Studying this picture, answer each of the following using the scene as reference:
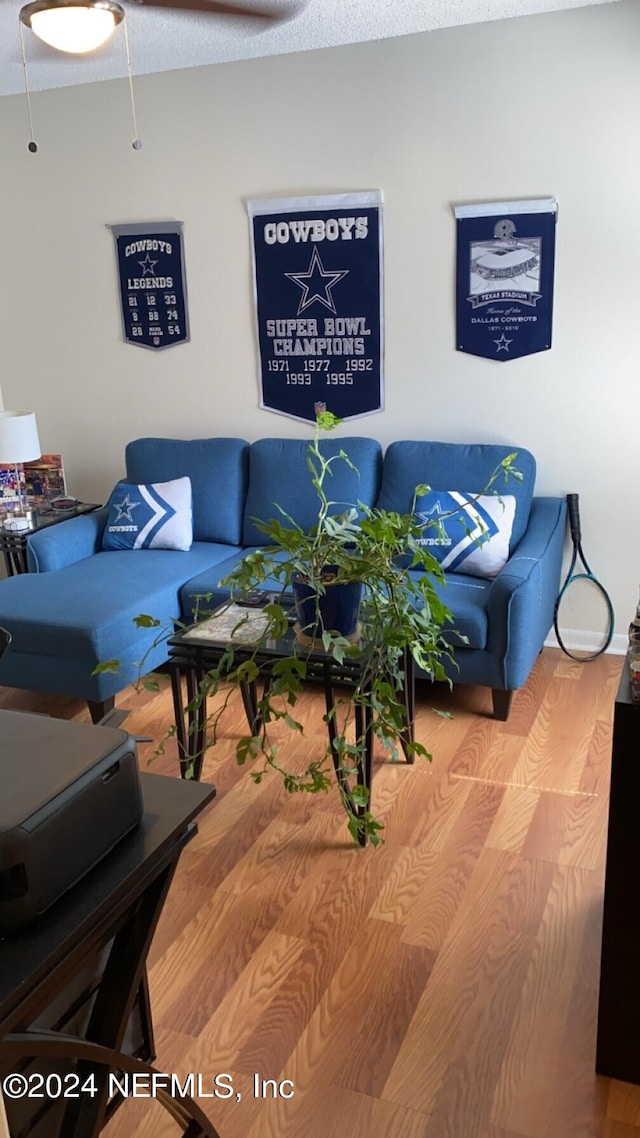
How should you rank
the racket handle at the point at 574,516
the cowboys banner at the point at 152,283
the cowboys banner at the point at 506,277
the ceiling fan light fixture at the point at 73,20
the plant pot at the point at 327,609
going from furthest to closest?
1. the cowboys banner at the point at 152,283
2. the racket handle at the point at 574,516
3. the cowboys banner at the point at 506,277
4. the plant pot at the point at 327,609
5. the ceiling fan light fixture at the point at 73,20

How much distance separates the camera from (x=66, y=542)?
3975mm

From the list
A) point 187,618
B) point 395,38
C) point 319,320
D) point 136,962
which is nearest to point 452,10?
point 395,38

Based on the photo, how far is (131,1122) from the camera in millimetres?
1765

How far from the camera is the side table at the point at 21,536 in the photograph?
401cm

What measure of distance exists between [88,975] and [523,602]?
2166 millimetres

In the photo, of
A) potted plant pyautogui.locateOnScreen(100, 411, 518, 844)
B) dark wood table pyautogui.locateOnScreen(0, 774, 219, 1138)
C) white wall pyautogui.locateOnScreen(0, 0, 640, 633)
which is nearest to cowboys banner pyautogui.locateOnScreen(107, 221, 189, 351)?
white wall pyautogui.locateOnScreen(0, 0, 640, 633)

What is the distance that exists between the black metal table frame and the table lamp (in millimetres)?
1701

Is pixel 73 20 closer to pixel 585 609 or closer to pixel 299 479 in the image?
pixel 299 479

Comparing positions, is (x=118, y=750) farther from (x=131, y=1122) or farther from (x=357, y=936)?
(x=357, y=936)

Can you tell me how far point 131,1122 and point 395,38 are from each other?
12.1 ft

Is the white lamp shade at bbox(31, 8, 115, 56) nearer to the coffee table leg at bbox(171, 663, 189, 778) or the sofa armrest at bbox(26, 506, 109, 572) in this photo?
the coffee table leg at bbox(171, 663, 189, 778)

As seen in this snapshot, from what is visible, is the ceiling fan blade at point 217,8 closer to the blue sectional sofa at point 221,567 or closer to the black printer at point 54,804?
the blue sectional sofa at point 221,567

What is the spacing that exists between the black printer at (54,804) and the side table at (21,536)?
2.90 metres

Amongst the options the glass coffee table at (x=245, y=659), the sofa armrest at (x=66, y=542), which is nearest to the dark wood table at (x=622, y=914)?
the glass coffee table at (x=245, y=659)
